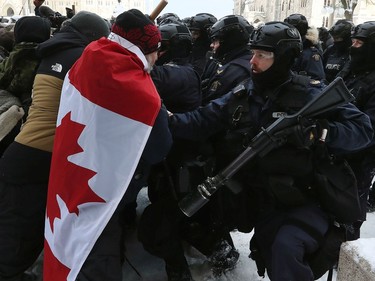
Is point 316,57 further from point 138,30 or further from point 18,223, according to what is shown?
point 18,223

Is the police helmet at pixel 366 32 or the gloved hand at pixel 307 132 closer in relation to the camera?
the gloved hand at pixel 307 132

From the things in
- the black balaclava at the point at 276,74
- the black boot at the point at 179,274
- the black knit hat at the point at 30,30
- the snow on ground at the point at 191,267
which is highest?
the black knit hat at the point at 30,30

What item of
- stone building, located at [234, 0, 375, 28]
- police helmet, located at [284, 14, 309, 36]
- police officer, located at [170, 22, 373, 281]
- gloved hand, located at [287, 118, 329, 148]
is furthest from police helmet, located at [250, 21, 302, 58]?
stone building, located at [234, 0, 375, 28]

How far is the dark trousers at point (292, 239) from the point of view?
2.13 metres

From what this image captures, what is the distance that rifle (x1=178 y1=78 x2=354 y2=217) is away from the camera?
202 centimetres

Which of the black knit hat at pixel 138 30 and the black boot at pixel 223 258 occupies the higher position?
the black knit hat at pixel 138 30

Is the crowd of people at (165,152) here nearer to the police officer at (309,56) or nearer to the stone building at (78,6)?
the police officer at (309,56)

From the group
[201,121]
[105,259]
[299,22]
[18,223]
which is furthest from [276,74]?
[299,22]

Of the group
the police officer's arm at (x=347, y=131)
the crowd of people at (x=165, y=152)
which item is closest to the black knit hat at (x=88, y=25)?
the crowd of people at (x=165, y=152)

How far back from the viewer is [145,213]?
2875mm

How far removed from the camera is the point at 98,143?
6.34ft

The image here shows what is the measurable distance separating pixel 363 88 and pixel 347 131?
48.3 inches

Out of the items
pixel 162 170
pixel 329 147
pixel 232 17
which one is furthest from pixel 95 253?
pixel 232 17

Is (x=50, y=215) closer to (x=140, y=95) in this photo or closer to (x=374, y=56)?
(x=140, y=95)
